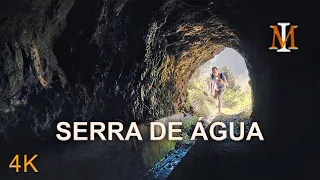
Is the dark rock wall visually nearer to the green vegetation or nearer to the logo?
the logo

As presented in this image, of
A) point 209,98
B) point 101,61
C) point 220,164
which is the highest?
point 101,61

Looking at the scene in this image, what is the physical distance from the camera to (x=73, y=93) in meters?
4.46

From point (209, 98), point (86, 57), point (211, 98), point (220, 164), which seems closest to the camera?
point (86, 57)

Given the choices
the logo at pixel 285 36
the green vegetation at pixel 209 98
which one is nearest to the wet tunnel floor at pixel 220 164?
the logo at pixel 285 36

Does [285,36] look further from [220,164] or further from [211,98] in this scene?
[211,98]

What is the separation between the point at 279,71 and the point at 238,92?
11.6 meters

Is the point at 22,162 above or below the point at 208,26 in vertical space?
below

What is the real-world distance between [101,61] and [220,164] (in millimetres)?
2213

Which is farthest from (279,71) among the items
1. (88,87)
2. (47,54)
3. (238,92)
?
(238,92)

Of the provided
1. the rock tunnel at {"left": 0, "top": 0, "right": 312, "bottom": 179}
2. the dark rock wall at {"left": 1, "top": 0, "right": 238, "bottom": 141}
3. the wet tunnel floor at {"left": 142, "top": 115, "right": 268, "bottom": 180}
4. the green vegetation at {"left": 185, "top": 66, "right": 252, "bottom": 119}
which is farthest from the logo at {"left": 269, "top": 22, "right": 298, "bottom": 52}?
the green vegetation at {"left": 185, "top": 66, "right": 252, "bottom": 119}

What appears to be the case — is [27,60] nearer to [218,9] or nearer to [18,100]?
[18,100]

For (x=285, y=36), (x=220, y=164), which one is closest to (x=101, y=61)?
(x=220, y=164)

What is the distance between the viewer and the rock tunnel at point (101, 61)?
3.41 m

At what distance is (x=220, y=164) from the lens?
4.75 meters
